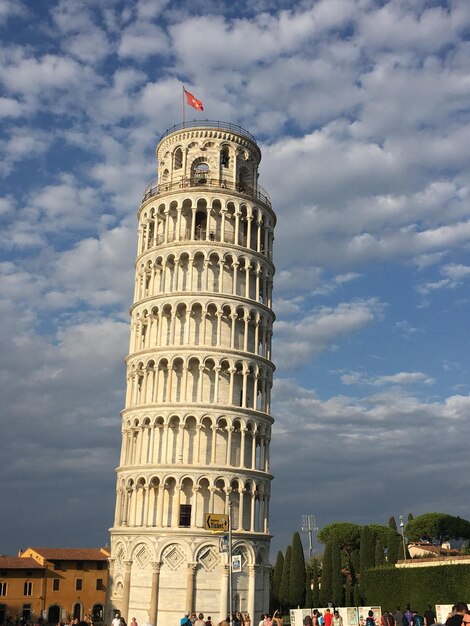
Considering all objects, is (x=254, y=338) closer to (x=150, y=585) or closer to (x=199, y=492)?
(x=199, y=492)

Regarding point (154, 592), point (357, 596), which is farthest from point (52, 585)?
point (154, 592)

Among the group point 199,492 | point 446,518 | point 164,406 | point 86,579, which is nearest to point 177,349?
point 164,406

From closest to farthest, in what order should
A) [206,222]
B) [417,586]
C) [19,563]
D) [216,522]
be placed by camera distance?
[216,522]
[417,586]
[206,222]
[19,563]

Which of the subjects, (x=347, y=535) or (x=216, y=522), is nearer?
(x=216, y=522)

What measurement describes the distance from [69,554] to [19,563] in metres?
7.19

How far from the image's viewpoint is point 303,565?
278ft

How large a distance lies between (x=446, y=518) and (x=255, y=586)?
6333 centimetres

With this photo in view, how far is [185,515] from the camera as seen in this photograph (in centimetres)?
5434

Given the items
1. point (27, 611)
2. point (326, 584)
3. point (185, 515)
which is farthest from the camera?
point (27, 611)

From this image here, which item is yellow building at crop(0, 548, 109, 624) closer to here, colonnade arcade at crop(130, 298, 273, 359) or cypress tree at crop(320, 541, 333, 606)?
cypress tree at crop(320, 541, 333, 606)

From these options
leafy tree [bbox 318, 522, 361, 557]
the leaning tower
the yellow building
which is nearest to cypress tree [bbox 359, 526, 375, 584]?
leafy tree [bbox 318, 522, 361, 557]

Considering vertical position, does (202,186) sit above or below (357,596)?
above

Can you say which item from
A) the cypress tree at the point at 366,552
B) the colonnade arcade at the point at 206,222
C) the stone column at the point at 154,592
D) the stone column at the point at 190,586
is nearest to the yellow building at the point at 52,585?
the cypress tree at the point at 366,552

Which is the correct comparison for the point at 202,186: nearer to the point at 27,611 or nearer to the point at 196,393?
the point at 196,393
